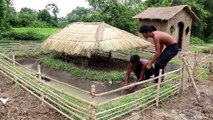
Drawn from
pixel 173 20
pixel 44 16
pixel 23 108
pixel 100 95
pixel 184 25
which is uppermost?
pixel 44 16

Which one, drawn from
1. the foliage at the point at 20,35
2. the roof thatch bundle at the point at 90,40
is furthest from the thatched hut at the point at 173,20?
the foliage at the point at 20,35

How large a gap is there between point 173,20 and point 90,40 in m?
7.88

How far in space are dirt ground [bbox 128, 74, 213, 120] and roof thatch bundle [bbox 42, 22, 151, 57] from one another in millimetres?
4041

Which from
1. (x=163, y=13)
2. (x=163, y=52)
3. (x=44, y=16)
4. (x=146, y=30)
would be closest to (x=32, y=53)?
(x=163, y=13)

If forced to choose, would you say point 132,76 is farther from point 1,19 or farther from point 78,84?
point 1,19

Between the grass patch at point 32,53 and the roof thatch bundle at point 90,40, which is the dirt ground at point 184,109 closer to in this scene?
the roof thatch bundle at point 90,40

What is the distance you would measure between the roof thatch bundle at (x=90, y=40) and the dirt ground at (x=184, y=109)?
4041mm

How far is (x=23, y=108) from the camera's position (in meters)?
6.26

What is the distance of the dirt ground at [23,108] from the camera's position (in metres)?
5.80

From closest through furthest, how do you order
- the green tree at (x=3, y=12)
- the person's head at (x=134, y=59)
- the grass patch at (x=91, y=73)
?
1. the person's head at (x=134, y=59)
2. the grass patch at (x=91, y=73)
3. the green tree at (x=3, y=12)

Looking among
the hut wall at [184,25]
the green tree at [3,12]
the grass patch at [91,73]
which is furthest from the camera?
the green tree at [3,12]

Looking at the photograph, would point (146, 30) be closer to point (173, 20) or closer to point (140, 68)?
point (140, 68)

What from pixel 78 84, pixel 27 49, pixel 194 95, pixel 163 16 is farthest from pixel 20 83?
pixel 163 16

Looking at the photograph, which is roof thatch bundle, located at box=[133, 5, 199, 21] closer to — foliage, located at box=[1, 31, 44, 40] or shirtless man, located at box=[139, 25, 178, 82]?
foliage, located at box=[1, 31, 44, 40]
